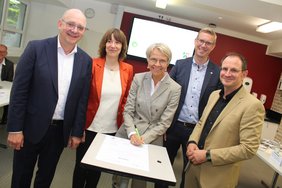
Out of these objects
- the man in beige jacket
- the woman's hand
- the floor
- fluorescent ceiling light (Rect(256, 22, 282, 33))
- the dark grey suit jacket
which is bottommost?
the floor

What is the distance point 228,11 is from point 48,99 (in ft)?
13.0

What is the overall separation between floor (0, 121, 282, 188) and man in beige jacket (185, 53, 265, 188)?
1606 mm

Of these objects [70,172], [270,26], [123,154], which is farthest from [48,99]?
[270,26]

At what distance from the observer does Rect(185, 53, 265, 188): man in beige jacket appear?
1733 millimetres

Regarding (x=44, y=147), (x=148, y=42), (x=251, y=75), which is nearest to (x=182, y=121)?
(x=44, y=147)

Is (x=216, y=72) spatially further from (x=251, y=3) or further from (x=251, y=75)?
(x=251, y=75)

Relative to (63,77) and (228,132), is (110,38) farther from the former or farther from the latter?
(228,132)

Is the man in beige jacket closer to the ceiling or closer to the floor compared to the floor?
closer to the ceiling

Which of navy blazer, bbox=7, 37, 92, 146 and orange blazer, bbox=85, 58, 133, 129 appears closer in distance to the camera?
navy blazer, bbox=7, 37, 92, 146

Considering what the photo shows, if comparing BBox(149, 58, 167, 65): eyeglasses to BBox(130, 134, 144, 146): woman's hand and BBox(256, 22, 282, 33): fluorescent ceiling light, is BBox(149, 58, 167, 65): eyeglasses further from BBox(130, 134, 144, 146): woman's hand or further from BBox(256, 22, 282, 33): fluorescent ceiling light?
BBox(256, 22, 282, 33): fluorescent ceiling light

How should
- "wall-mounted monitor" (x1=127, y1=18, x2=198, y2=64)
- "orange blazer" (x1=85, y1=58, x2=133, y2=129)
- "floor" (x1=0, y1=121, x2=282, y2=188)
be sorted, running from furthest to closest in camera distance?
"wall-mounted monitor" (x1=127, y1=18, x2=198, y2=64) < "floor" (x1=0, y1=121, x2=282, y2=188) < "orange blazer" (x1=85, y1=58, x2=133, y2=129)

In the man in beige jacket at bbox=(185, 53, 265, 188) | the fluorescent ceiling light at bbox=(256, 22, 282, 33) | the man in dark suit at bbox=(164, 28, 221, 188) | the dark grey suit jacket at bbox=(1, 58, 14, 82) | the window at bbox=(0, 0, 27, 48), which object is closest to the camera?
the man in beige jacket at bbox=(185, 53, 265, 188)

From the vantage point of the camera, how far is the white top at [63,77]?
6.25 feet

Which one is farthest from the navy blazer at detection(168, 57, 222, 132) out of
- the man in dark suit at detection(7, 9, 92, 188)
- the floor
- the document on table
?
the floor
